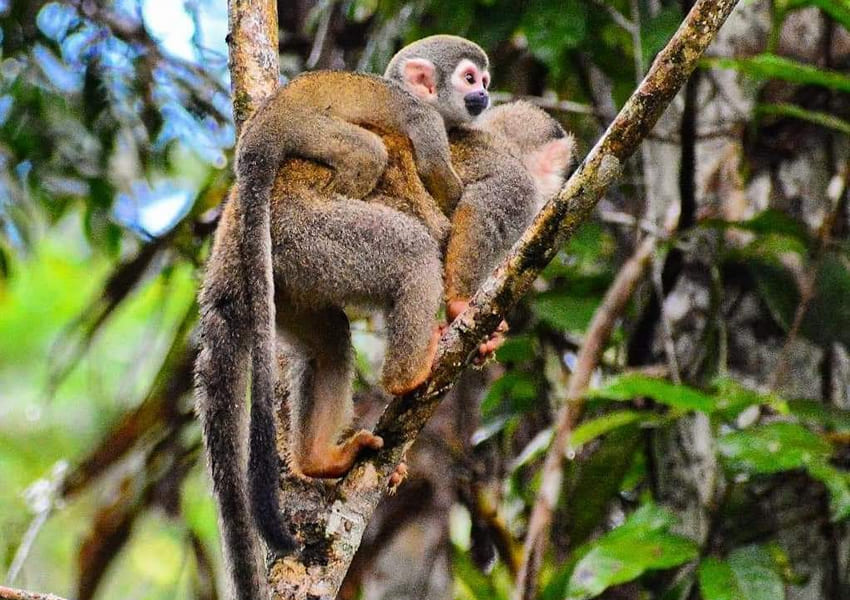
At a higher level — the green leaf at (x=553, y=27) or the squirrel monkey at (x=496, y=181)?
the green leaf at (x=553, y=27)

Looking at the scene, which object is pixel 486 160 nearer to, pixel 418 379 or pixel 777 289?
pixel 418 379

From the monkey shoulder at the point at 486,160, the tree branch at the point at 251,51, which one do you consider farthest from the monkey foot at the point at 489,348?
the tree branch at the point at 251,51

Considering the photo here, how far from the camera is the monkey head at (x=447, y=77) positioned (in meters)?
4.39

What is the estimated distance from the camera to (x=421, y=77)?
4.40 meters

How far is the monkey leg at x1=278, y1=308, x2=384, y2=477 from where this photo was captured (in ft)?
12.0

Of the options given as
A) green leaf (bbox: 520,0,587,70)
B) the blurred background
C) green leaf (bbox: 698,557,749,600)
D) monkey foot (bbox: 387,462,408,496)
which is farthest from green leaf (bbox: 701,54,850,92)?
monkey foot (bbox: 387,462,408,496)

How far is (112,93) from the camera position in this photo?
6.07m

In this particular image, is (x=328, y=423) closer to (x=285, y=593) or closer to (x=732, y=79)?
(x=285, y=593)

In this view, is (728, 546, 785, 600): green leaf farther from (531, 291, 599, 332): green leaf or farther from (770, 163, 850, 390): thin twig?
(531, 291, 599, 332): green leaf

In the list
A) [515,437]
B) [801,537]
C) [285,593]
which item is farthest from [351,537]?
[515,437]

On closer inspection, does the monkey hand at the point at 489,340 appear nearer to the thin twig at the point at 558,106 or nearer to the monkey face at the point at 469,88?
the monkey face at the point at 469,88

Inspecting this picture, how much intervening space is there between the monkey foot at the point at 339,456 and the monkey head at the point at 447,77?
150 centimetres

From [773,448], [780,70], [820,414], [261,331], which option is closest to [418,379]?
[261,331]

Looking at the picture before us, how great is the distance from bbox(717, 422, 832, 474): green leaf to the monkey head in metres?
1.69
